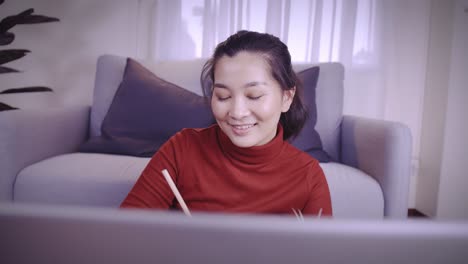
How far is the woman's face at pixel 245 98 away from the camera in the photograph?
0.68 metres

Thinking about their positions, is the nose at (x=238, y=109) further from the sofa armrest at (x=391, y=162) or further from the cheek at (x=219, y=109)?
the sofa armrest at (x=391, y=162)

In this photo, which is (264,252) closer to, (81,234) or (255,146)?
(81,234)

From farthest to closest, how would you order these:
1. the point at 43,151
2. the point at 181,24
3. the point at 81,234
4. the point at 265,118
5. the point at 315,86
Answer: the point at 181,24
the point at 315,86
the point at 43,151
the point at 265,118
the point at 81,234

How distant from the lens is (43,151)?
117 cm

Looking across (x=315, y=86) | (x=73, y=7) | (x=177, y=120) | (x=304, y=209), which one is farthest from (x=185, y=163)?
(x=73, y=7)

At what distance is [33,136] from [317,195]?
1.06 metres

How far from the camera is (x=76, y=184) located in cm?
97

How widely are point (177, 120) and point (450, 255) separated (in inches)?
46.9

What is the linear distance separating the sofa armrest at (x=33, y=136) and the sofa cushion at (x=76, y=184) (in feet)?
0.14


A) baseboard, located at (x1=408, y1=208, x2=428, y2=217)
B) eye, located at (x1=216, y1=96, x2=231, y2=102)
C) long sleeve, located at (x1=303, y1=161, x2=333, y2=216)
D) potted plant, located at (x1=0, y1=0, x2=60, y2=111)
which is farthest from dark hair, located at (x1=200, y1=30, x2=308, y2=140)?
baseboard, located at (x1=408, y1=208, x2=428, y2=217)

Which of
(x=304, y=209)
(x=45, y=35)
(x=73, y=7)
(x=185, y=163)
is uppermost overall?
(x=73, y=7)

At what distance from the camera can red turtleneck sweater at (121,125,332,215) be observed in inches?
29.6

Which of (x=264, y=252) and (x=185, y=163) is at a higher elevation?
(x=264, y=252)

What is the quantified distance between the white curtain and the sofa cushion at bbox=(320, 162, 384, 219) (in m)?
1.01
